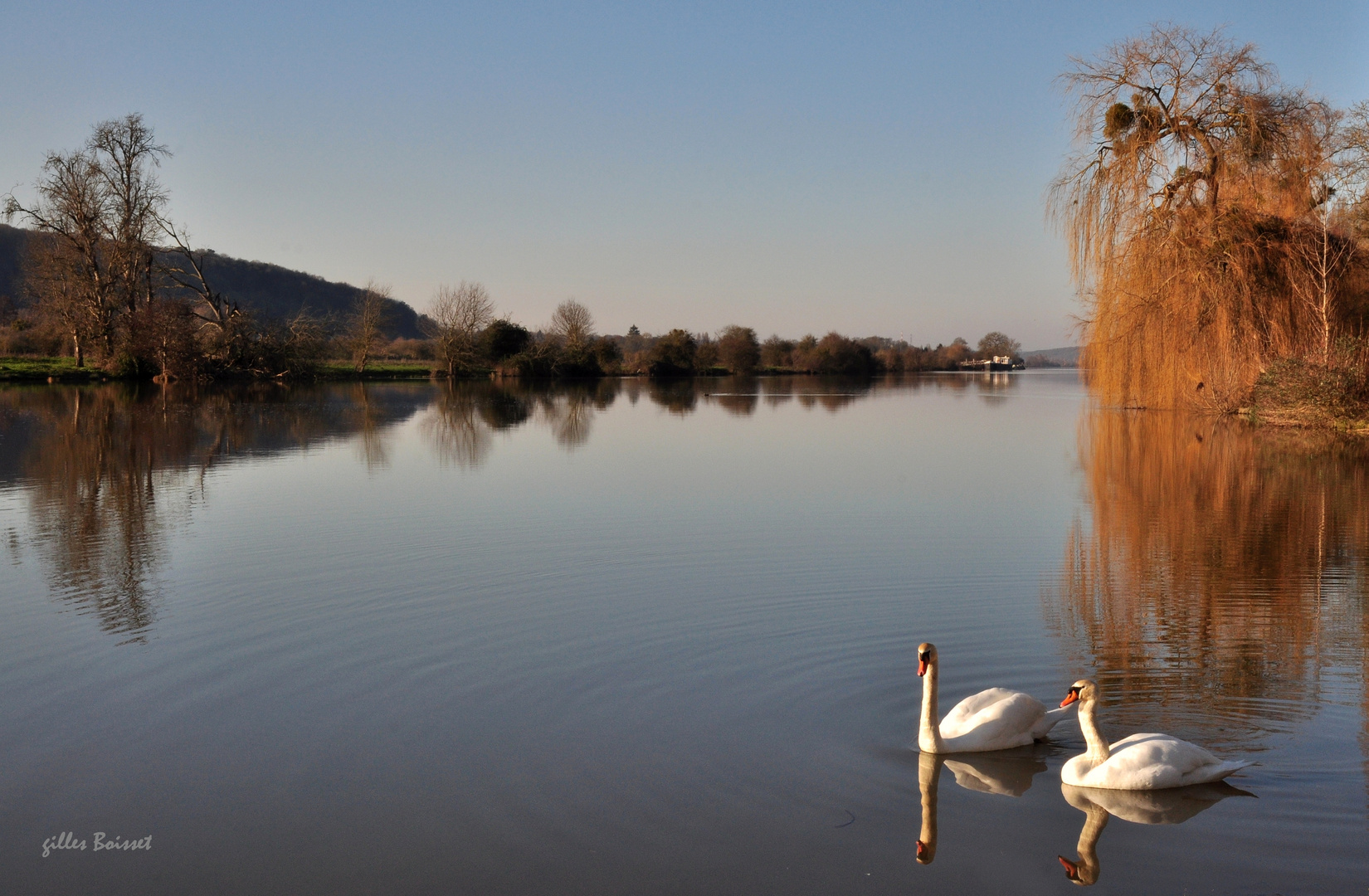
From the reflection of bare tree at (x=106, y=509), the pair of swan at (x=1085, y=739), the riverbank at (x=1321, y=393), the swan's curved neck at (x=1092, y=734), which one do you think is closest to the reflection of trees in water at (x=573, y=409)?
the reflection of bare tree at (x=106, y=509)

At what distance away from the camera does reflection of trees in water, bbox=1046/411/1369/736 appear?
210 inches

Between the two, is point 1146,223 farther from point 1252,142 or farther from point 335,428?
point 335,428

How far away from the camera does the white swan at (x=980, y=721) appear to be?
14.8ft

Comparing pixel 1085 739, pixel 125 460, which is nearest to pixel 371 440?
pixel 125 460

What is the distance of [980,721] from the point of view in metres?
4.54

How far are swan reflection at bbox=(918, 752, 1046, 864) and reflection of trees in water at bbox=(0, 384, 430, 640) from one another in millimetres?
4927

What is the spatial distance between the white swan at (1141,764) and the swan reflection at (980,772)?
21 cm

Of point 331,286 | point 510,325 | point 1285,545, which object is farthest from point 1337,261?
point 331,286

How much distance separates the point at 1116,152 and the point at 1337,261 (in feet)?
16.1

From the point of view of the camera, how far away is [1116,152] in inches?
861

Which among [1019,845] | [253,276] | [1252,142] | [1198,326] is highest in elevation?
[253,276]

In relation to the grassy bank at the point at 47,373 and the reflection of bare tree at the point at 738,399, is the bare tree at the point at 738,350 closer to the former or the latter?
the reflection of bare tree at the point at 738,399

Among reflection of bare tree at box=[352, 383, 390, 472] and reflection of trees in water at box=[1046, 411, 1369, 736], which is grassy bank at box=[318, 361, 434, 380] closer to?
reflection of bare tree at box=[352, 383, 390, 472]

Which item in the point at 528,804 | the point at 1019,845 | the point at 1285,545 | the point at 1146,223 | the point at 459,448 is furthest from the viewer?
the point at 1146,223
